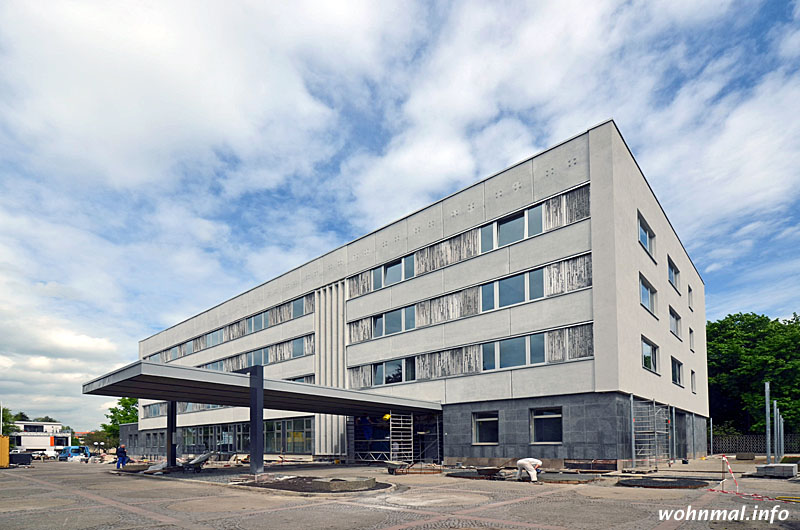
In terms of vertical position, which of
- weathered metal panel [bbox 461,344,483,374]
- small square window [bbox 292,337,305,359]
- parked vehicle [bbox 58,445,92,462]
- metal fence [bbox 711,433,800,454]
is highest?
small square window [bbox 292,337,305,359]

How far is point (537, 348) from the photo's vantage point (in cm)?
2986

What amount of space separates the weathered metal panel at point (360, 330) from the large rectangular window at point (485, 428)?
412 inches

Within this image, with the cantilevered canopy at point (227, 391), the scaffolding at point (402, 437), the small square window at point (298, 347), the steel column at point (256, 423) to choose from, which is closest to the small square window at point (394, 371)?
the cantilevered canopy at point (227, 391)

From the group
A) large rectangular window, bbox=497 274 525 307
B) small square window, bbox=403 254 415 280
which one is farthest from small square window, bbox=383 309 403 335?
large rectangular window, bbox=497 274 525 307

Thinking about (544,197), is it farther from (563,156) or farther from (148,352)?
(148,352)

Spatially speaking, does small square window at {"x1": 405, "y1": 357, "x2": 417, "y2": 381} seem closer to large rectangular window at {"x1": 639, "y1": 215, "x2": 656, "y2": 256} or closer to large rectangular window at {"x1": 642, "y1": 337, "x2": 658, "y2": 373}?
large rectangular window at {"x1": 642, "y1": 337, "x2": 658, "y2": 373}

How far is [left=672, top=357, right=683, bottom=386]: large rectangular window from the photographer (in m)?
39.0

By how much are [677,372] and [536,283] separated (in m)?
15.5

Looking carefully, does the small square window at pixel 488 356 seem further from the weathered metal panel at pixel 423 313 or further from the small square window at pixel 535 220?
the small square window at pixel 535 220

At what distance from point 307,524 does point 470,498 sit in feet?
19.9

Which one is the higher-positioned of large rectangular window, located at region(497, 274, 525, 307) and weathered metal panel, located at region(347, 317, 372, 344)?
large rectangular window, located at region(497, 274, 525, 307)

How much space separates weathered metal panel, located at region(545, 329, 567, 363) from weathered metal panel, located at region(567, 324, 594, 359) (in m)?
0.26

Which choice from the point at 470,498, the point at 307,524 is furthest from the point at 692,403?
the point at 307,524

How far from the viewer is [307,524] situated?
13555 millimetres
